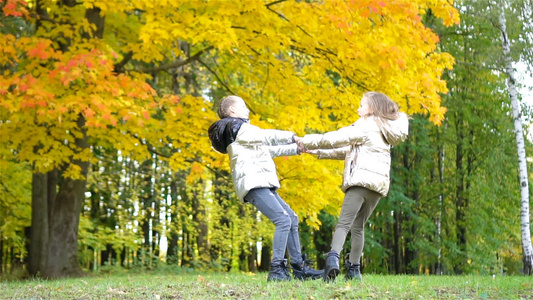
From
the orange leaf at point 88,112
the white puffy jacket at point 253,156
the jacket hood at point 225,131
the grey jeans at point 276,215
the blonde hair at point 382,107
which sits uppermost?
the orange leaf at point 88,112

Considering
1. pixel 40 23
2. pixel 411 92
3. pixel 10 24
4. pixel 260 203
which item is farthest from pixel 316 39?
pixel 10 24

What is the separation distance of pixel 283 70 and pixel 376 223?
10921 millimetres

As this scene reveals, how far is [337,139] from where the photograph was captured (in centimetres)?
548

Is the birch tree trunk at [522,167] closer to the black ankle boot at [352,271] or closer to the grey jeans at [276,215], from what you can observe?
the black ankle boot at [352,271]

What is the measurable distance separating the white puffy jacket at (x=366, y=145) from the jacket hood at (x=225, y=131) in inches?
25.0

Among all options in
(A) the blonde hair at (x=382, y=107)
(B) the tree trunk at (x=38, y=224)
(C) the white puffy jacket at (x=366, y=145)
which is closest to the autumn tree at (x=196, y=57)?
(B) the tree trunk at (x=38, y=224)

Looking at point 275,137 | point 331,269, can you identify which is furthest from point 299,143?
point 331,269

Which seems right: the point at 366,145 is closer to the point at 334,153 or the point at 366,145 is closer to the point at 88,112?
the point at 334,153

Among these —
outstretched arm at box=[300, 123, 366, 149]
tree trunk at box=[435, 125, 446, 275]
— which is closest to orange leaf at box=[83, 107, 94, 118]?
outstretched arm at box=[300, 123, 366, 149]

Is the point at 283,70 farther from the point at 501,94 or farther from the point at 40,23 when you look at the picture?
the point at 501,94

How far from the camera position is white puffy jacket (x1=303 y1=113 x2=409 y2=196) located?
18.1 feet

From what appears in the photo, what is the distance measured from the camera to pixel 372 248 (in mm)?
20359

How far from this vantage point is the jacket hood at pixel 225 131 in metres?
5.62

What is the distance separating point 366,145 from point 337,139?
0.30m
